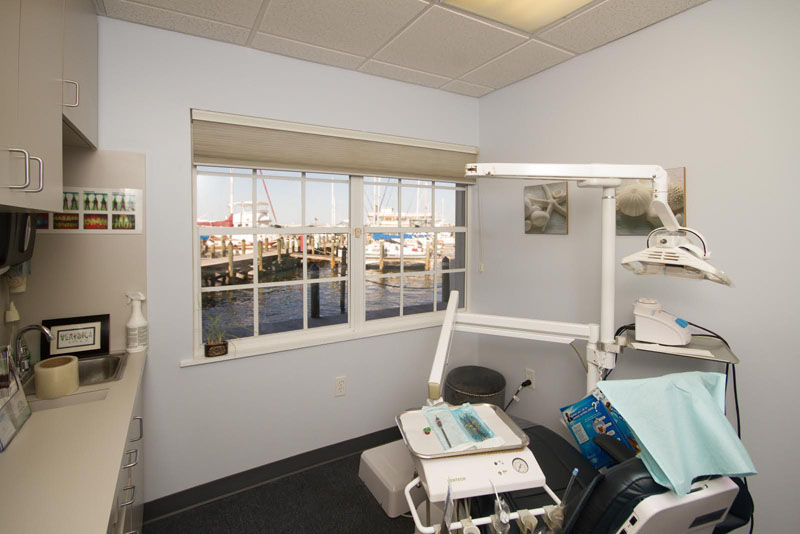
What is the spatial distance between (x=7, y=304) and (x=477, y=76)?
117 inches

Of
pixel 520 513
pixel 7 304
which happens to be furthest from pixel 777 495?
pixel 7 304

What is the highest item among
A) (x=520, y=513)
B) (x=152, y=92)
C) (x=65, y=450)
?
(x=152, y=92)

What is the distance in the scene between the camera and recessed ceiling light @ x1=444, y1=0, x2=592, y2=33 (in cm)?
189

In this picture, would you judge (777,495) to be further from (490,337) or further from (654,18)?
(654,18)

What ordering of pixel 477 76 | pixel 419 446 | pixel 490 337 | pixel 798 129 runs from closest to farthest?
1. pixel 419 446
2. pixel 798 129
3. pixel 477 76
4. pixel 490 337

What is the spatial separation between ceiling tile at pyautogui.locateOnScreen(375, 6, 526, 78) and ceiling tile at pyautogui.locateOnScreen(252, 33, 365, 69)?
212 millimetres

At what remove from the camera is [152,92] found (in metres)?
2.10

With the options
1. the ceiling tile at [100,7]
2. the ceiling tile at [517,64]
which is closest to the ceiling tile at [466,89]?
the ceiling tile at [517,64]

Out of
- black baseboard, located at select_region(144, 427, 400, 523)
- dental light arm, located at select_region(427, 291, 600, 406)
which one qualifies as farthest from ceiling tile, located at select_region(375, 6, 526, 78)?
black baseboard, located at select_region(144, 427, 400, 523)

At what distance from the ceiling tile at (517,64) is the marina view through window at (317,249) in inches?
33.7

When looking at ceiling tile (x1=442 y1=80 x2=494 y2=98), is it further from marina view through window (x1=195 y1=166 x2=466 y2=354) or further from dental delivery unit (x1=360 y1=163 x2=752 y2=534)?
dental delivery unit (x1=360 y1=163 x2=752 y2=534)

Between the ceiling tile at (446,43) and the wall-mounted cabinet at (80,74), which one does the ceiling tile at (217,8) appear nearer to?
the wall-mounted cabinet at (80,74)

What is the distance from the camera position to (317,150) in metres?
2.59

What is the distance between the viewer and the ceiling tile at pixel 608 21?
6.30 feet
